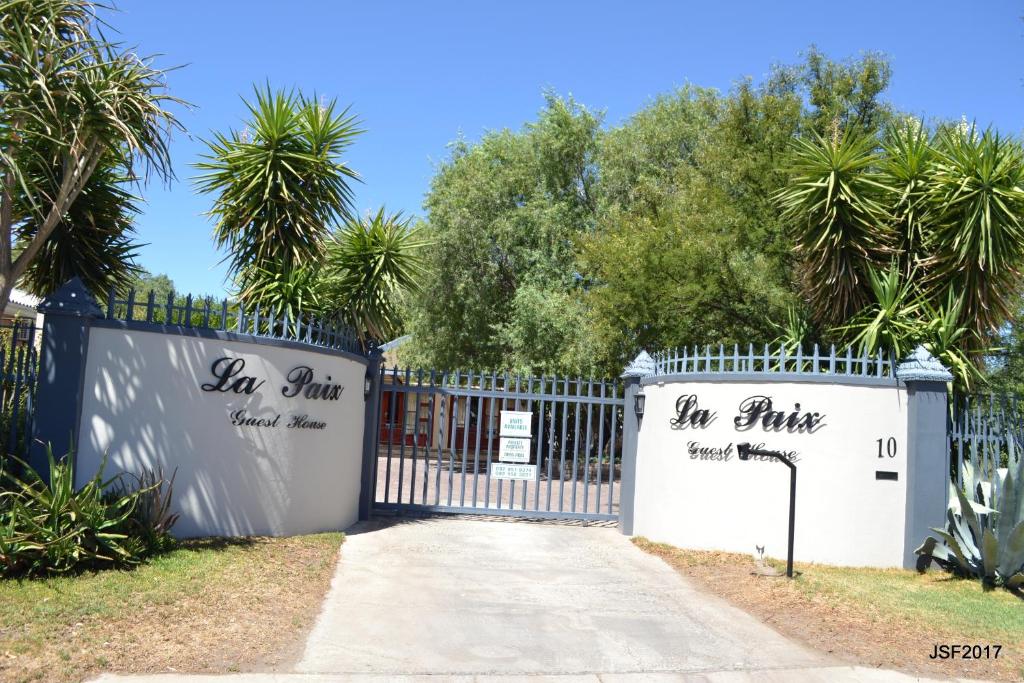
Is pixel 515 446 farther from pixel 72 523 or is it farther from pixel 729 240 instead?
pixel 72 523

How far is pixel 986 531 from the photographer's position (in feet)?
30.9

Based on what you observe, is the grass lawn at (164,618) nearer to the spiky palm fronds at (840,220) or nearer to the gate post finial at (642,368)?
the gate post finial at (642,368)

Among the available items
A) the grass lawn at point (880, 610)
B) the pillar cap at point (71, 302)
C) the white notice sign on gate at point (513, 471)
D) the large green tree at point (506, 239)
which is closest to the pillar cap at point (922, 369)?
the grass lawn at point (880, 610)

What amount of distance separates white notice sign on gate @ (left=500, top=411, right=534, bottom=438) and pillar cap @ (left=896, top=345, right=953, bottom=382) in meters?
5.27

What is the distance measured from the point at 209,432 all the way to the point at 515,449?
196 inches

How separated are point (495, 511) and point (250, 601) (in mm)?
5918

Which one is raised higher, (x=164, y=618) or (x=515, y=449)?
(x=515, y=449)

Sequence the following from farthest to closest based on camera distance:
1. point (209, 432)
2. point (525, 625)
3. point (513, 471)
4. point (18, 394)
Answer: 1. point (513, 471)
2. point (209, 432)
3. point (18, 394)
4. point (525, 625)

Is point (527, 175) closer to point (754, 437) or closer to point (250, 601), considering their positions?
point (754, 437)

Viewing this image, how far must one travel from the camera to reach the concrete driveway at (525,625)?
631cm

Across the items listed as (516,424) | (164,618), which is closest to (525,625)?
(164,618)

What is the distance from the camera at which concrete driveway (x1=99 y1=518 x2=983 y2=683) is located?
6.31 metres

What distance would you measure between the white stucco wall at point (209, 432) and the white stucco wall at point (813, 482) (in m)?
5.02

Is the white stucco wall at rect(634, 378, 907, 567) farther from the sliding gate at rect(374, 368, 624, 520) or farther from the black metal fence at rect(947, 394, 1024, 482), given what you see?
the sliding gate at rect(374, 368, 624, 520)
